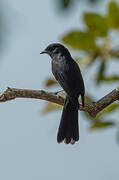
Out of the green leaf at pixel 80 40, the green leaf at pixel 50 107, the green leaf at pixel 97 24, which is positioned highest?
the green leaf at pixel 97 24

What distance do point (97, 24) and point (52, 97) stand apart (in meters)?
0.74

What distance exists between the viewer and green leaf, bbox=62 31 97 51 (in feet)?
9.04

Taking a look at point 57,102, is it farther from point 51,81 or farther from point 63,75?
point 63,75

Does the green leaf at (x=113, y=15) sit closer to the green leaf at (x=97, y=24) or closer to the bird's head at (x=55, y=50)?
the green leaf at (x=97, y=24)

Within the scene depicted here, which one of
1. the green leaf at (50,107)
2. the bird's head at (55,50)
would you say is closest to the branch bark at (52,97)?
the green leaf at (50,107)

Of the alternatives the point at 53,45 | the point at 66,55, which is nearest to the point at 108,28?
the point at 66,55

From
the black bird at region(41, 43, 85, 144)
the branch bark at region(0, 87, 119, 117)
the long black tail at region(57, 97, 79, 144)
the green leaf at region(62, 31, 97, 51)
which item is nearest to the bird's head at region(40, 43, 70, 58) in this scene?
the black bird at region(41, 43, 85, 144)

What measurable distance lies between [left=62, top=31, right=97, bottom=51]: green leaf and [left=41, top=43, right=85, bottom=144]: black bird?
70 cm

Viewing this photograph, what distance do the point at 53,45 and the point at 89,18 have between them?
228 cm

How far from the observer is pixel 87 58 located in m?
2.83

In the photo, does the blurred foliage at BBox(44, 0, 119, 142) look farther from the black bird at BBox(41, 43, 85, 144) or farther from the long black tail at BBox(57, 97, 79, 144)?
the long black tail at BBox(57, 97, 79, 144)

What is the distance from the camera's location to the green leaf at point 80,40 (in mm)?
2754

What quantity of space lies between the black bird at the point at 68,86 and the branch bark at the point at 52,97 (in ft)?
0.80

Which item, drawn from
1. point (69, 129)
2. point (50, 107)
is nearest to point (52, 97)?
point (50, 107)
